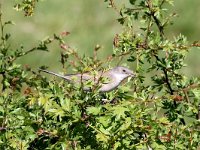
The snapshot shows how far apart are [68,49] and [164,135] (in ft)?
4.08

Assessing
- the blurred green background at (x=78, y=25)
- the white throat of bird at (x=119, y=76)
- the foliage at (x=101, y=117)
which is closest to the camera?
the foliage at (x=101, y=117)

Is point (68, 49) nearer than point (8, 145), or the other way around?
point (8, 145)

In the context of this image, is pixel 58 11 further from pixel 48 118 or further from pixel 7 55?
pixel 48 118

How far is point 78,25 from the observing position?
51.7 feet

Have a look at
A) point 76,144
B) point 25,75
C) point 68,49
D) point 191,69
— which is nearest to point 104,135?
point 76,144

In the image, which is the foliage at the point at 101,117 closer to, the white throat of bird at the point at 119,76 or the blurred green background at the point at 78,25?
the white throat of bird at the point at 119,76

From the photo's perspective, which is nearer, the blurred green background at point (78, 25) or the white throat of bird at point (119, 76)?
the white throat of bird at point (119, 76)

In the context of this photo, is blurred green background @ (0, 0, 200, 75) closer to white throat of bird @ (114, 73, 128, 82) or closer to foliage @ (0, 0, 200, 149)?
white throat of bird @ (114, 73, 128, 82)

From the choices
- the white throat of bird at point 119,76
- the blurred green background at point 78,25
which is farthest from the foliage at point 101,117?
the blurred green background at point 78,25

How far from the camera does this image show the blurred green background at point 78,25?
14672mm

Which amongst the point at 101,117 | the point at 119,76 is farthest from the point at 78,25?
the point at 101,117

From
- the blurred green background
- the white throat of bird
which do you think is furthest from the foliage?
the blurred green background

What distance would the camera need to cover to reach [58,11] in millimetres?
16219

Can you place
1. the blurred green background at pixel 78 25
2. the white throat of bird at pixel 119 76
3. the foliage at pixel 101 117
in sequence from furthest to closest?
the blurred green background at pixel 78 25, the white throat of bird at pixel 119 76, the foliage at pixel 101 117
